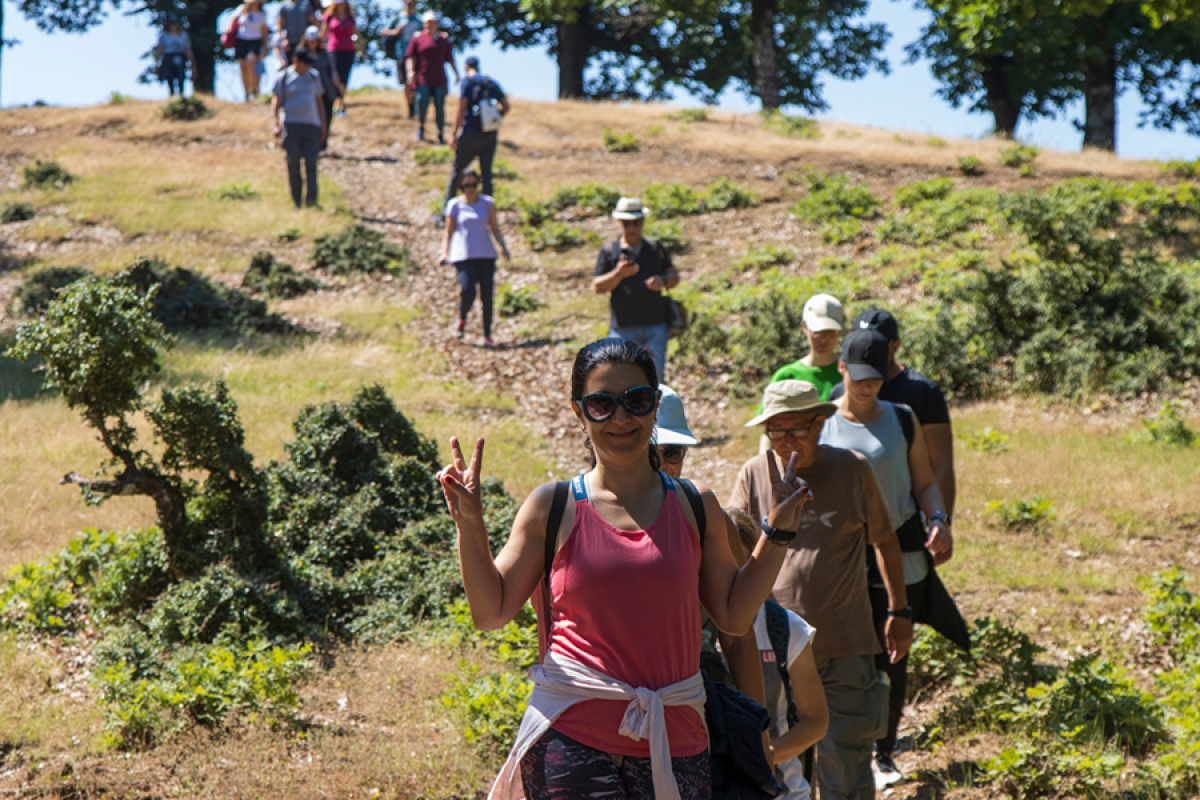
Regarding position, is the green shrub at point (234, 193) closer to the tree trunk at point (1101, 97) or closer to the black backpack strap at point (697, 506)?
the black backpack strap at point (697, 506)

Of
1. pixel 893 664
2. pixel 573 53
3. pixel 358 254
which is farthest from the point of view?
pixel 573 53

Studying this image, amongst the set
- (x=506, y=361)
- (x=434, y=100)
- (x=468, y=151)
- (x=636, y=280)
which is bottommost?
(x=506, y=361)

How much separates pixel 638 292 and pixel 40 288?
9.20 m

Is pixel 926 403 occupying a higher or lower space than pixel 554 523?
lower

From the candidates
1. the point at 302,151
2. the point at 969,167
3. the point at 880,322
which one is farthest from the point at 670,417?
the point at 969,167

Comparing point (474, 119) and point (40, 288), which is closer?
point (40, 288)

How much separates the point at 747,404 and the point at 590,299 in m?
4.33

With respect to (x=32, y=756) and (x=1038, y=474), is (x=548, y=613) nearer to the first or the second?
(x=32, y=756)

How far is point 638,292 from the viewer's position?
892 cm

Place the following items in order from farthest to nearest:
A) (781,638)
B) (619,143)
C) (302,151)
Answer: (619,143) → (302,151) → (781,638)

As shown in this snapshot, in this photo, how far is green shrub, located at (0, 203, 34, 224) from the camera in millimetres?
19359

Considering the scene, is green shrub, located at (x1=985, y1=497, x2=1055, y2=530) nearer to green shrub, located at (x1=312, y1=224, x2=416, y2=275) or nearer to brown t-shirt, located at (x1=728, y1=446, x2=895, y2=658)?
brown t-shirt, located at (x1=728, y1=446, x2=895, y2=658)

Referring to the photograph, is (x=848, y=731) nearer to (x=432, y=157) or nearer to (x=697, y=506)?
(x=697, y=506)

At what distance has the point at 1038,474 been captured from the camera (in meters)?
9.38
